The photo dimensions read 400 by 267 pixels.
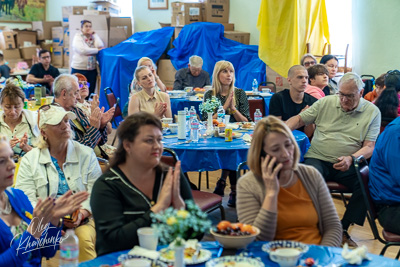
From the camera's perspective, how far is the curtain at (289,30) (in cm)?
841

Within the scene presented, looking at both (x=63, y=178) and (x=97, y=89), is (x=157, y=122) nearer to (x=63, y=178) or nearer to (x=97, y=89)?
(x=63, y=178)

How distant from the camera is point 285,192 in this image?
2453 millimetres

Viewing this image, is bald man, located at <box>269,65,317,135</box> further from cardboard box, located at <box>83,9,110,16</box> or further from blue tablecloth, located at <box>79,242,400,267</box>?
cardboard box, located at <box>83,9,110,16</box>

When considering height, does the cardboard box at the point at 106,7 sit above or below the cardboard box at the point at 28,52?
above

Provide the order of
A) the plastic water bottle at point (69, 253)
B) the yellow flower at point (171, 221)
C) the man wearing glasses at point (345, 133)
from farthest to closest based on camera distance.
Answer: the man wearing glasses at point (345, 133), the plastic water bottle at point (69, 253), the yellow flower at point (171, 221)

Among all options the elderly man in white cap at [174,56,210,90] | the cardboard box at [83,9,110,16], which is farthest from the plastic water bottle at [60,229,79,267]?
the cardboard box at [83,9,110,16]

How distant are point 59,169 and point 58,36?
377 inches

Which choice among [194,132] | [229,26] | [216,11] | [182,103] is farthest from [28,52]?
[194,132]

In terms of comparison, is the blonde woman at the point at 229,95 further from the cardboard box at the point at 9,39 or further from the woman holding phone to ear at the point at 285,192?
the cardboard box at the point at 9,39

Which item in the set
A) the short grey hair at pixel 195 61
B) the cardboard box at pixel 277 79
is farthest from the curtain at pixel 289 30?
the short grey hair at pixel 195 61

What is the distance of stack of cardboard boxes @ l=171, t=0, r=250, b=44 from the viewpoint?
993 cm

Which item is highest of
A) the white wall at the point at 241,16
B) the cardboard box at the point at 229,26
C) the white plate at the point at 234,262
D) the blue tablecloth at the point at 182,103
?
the white wall at the point at 241,16

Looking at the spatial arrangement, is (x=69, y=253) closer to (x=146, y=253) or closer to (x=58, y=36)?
(x=146, y=253)

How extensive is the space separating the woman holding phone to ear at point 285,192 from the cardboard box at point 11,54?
34.8 ft
